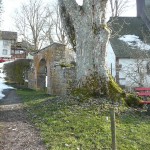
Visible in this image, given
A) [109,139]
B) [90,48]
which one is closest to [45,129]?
[109,139]

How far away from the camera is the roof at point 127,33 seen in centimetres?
2905

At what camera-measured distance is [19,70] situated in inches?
1132

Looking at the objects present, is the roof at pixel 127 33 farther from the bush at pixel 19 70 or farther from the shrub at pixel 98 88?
the shrub at pixel 98 88

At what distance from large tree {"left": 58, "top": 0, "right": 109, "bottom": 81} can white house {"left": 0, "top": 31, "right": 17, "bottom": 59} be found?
65918mm

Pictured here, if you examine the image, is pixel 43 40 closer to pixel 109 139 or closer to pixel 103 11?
pixel 103 11

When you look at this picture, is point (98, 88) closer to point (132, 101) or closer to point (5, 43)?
point (132, 101)

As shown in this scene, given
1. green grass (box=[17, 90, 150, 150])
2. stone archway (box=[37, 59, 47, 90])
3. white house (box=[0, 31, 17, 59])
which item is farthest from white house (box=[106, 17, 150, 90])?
white house (box=[0, 31, 17, 59])

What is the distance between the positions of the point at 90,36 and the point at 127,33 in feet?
70.6

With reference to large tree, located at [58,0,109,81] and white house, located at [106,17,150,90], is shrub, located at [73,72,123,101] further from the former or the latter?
white house, located at [106,17,150,90]

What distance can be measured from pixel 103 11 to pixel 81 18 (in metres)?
0.89

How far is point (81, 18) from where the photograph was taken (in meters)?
12.1

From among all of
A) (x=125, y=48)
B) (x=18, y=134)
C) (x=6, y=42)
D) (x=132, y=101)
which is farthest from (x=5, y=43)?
(x=18, y=134)

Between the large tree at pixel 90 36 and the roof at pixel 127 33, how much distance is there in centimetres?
1518

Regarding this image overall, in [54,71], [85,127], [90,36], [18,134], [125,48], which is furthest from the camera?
[125,48]
